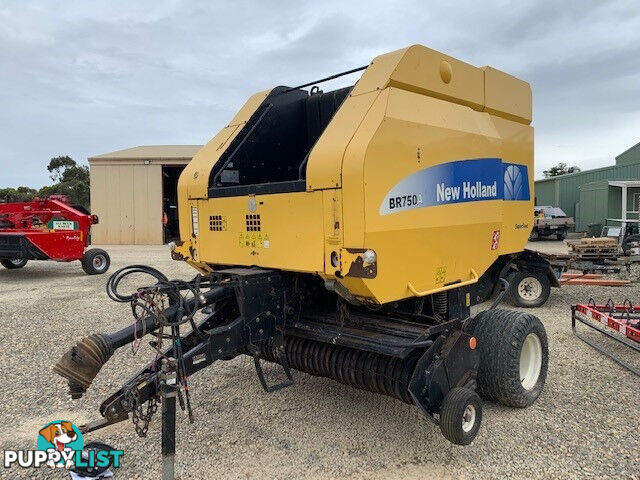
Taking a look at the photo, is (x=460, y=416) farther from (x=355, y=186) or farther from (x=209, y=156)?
(x=209, y=156)

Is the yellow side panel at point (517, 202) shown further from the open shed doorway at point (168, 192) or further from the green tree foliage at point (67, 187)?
the green tree foliage at point (67, 187)

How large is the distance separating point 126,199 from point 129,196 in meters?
0.17

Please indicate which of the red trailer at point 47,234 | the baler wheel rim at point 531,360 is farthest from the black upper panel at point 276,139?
the red trailer at point 47,234

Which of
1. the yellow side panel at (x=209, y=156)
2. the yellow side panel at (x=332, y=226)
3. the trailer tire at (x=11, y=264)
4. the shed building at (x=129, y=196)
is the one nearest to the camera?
the yellow side panel at (x=332, y=226)

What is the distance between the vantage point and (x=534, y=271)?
729cm

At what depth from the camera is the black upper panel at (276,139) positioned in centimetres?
412

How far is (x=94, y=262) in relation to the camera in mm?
11703

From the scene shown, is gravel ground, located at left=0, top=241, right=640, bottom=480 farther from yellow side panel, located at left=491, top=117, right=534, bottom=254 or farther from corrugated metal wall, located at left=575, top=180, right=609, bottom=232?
corrugated metal wall, located at left=575, top=180, right=609, bottom=232

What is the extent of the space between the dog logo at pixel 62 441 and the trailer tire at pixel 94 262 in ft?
28.9

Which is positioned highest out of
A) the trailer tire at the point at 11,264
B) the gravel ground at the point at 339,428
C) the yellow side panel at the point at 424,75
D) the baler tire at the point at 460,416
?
the yellow side panel at the point at 424,75

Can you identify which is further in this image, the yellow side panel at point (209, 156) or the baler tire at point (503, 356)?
the yellow side panel at point (209, 156)

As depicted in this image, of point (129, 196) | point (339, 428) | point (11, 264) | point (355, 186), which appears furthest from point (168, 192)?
point (355, 186)

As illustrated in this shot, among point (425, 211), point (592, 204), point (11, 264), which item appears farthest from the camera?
point (592, 204)

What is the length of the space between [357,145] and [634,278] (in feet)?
26.8
